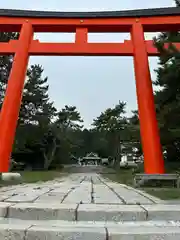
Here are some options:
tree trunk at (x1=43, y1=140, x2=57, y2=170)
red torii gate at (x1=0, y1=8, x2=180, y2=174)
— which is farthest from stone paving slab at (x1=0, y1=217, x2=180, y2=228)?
tree trunk at (x1=43, y1=140, x2=57, y2=170)

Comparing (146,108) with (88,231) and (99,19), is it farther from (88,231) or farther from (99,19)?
(88,231)

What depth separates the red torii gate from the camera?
9711 millimetres

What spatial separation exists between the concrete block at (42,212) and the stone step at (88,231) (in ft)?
0.46

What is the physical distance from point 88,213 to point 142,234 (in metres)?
0.69

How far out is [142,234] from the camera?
2.57 m

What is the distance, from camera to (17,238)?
2631 millimetres

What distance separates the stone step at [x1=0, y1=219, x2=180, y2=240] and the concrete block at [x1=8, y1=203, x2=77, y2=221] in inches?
5.5

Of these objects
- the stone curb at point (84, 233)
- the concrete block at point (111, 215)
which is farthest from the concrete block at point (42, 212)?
the stone curb at point (84, 233)

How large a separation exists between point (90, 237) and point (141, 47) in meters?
8.52

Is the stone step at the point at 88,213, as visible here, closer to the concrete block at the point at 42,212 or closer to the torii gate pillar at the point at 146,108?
the concrete block at the point at 42,212

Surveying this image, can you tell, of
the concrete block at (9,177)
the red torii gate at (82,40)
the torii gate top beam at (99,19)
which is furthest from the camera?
the torii gate top beam at (99,19)

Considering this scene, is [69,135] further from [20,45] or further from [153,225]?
[153,225]

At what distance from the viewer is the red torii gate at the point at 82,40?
9711 mm

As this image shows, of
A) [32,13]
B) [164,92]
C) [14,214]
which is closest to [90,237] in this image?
[14,214]
